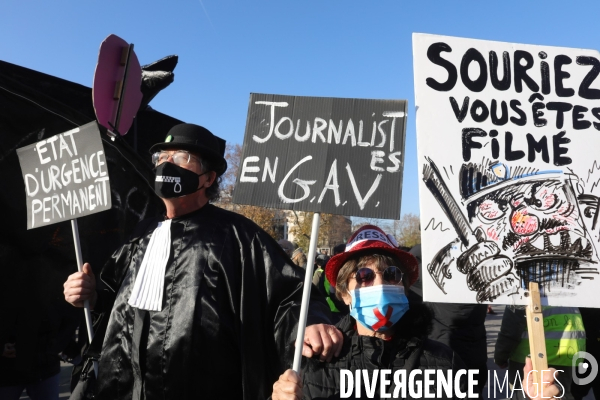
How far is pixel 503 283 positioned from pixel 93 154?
217cm

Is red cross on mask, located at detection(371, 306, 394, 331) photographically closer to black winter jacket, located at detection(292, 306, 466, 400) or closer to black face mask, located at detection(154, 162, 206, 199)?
black winter jacket, located at detection(292, 306, 466, 400)

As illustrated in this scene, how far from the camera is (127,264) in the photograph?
2635mm

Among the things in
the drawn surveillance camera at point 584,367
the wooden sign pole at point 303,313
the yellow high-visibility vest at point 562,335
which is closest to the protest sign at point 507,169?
the wooden sign pole at point 303,313

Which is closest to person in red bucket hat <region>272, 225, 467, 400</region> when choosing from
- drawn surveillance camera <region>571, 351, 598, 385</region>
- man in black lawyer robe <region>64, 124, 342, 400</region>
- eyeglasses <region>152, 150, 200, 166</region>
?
man in black lawyer robe <region>64, 124, 342, 400</region>

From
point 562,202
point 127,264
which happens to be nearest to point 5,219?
point 127,264

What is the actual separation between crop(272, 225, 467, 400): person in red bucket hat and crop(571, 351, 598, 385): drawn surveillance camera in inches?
71.1

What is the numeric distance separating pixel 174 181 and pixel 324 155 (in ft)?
2.55

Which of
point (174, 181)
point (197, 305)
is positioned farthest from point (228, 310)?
point (174, 181)

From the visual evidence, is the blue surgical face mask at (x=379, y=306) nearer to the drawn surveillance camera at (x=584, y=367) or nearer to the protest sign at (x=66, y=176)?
the protest sign at (x=66, y=176)

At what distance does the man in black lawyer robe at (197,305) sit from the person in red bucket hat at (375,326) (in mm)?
185

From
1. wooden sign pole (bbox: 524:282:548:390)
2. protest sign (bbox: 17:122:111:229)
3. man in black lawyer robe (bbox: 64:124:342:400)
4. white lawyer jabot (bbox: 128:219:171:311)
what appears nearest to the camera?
wooden sign pole (bbox: 524:282:548:390)

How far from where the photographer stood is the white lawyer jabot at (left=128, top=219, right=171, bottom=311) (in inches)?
91.6

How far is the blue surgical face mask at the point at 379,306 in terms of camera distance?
200cm

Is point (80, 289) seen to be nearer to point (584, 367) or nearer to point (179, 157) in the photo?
point (179, 157)
